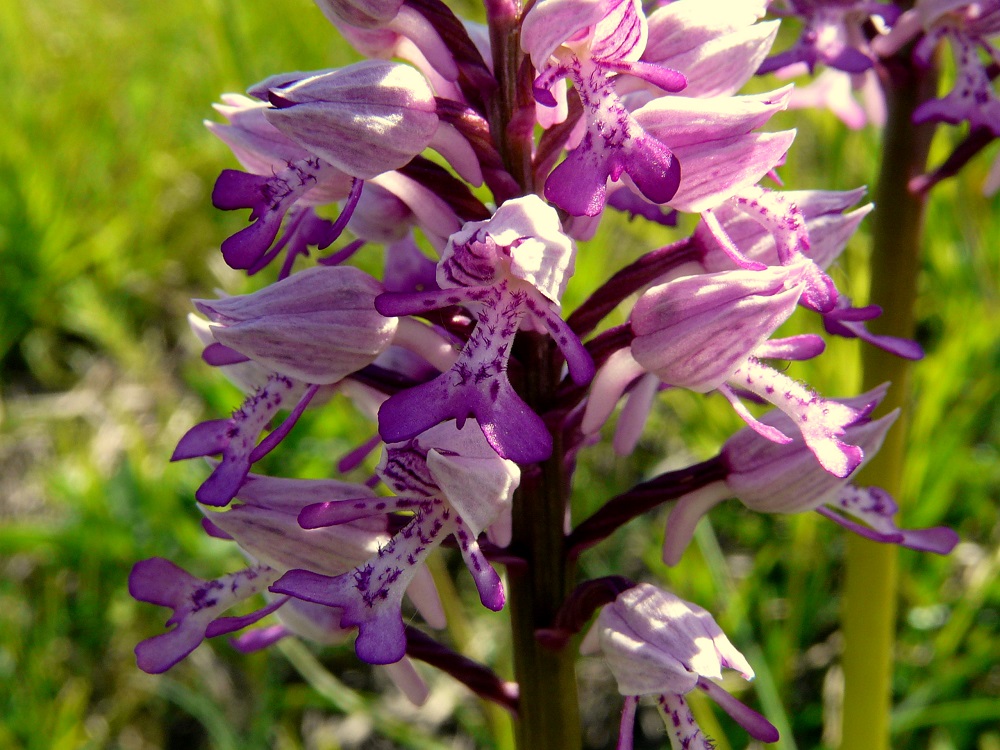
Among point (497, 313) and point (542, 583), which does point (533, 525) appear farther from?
point (497, 313)

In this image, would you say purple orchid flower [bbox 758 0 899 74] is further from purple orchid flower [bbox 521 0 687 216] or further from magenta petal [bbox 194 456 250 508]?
magenta petal [bbox 194 456 250 508]

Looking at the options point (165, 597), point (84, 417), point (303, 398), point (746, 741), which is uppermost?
point (303, 398)

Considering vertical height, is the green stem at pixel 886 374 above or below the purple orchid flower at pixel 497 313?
below

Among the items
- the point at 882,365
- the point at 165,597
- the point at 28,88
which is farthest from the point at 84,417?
the point at 882,365

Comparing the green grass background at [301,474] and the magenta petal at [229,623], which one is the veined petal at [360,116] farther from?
the green grass background at [301,474]

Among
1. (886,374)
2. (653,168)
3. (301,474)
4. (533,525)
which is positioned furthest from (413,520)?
(301,474)

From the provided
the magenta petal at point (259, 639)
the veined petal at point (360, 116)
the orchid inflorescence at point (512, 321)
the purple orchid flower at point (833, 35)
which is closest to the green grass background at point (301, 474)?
the purple orchid flower at point (833, 35)

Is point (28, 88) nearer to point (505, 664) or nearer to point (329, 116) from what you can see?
point (505, 664)
